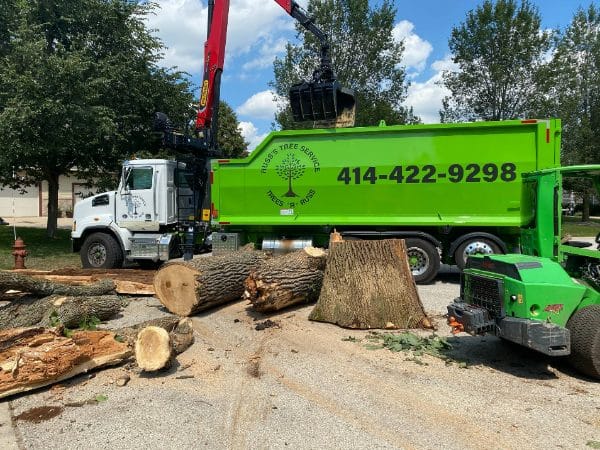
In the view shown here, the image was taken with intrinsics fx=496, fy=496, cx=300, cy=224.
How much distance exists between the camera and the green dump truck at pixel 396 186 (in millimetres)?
9297

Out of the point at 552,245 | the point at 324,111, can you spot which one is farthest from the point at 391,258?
the point at 324,111

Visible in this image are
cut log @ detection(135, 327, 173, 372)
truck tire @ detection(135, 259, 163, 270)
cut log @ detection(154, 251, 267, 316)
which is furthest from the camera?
truck tire @ detection(135, 259, 163, 270)

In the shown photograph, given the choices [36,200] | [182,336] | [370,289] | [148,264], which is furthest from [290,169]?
[36,200]

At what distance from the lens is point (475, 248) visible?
944cm

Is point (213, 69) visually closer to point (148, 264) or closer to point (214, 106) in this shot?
point (214, 106)

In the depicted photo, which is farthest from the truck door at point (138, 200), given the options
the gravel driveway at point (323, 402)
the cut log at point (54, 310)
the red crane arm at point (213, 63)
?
the gravel driveway at point (323, 402)

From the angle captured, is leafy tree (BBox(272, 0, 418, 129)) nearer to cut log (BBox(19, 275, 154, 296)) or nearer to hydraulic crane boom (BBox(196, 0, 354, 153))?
hydraulic crane boom (BBox(196, 0, 354, 153))

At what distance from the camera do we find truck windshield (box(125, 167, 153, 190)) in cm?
1114

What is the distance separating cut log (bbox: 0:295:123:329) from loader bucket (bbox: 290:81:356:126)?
597 cm

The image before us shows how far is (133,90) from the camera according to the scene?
57.2 feet

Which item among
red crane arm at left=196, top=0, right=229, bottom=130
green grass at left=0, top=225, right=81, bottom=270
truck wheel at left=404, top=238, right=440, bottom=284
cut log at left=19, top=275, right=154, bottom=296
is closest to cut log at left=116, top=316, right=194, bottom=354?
cut log at left=19, top=275, right=154, bottom=296

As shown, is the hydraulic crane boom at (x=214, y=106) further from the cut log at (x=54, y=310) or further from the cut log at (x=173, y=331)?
the cut log at (x=173, y=331)

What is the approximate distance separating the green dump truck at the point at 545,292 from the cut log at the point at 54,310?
4.53m

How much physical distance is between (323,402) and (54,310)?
12.5 feet
